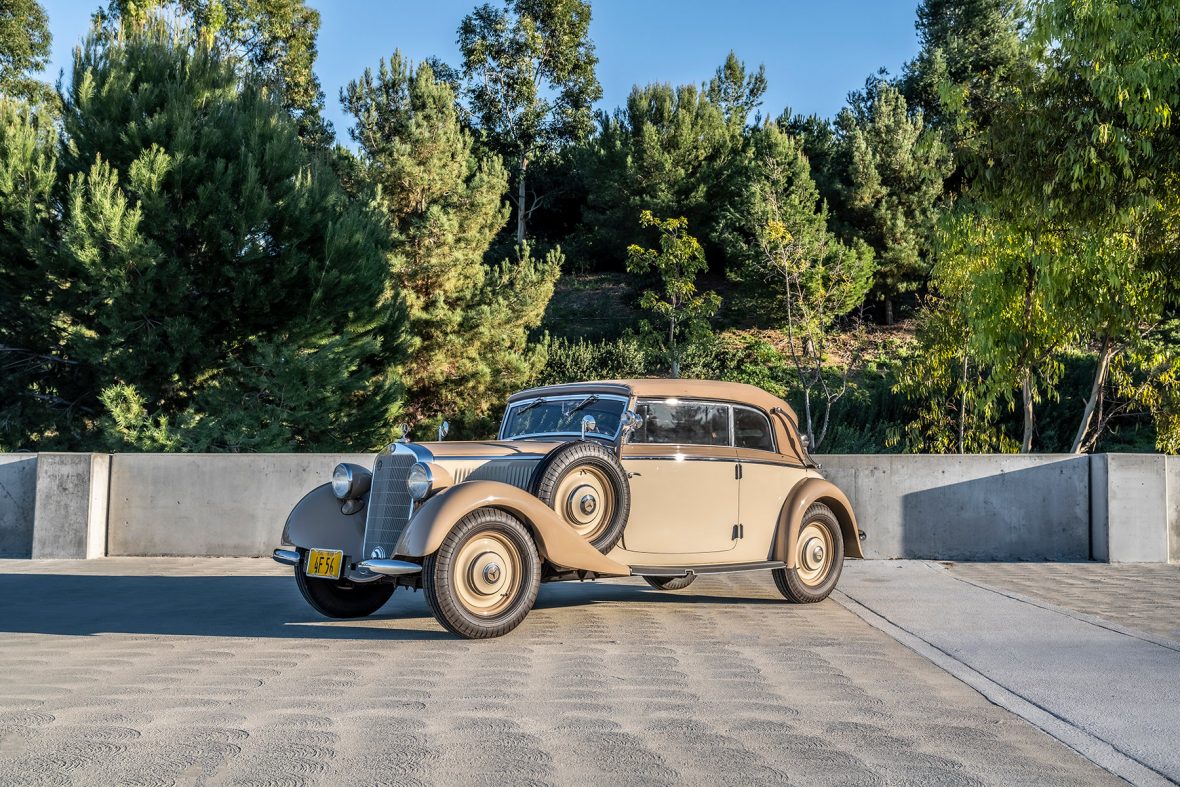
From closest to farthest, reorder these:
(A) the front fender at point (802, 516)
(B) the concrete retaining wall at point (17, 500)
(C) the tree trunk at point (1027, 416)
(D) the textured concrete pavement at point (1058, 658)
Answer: (D) the textured concrete pavement at point (1058, 658)
(A) the front fender at point (802, 516)
(B) the concrete retaining wall at point (17, 500)
(C) the tree trunk at point (1027, 416)

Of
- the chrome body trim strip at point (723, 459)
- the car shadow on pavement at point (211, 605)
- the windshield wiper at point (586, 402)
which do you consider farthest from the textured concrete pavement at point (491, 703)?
the windshield wiper at point (586, 402)

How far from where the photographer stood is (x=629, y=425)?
7973 millimetres

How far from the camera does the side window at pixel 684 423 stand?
8.24m

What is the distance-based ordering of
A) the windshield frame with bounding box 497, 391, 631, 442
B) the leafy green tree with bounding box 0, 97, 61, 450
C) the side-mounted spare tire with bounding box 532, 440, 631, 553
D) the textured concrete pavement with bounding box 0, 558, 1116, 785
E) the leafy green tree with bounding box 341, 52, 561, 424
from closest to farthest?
1. the textured concrete pavement with bounding box 0, 558, 1116, 785
2. the side-mounted spare tire with bounding box 532, 440, 631, 553
3. the windshield frame with bounding box 497, 391, 631, 442
4. the leafy green tree with bounding box 0, 97, 61, 450
5. the leafy green tree with bounding box 341, 52, 561, 424

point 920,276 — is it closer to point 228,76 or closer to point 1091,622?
point 228,76

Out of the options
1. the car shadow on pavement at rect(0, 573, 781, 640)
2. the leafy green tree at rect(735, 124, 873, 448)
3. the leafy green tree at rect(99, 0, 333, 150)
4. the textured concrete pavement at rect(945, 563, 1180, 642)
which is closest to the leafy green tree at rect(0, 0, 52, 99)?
the leafy green tree at rect(99, 0, 333, 150)

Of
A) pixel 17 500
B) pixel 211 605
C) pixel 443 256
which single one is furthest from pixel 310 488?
pixel 443 256

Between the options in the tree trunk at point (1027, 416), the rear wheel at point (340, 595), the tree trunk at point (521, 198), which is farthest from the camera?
the tree trunk at point (521, 198)

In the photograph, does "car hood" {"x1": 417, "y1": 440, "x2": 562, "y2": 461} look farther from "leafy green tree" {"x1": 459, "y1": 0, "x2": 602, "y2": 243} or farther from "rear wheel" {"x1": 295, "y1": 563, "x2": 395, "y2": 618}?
"leafy green tree" {"x1": 459, "y1": 0, "x2": 602, "y2": 243}

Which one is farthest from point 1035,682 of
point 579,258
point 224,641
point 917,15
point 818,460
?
point 917,15

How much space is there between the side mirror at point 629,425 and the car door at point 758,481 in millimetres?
1006

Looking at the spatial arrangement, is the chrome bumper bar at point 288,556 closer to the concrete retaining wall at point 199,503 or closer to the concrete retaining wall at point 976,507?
the concrete retaining wall at point 199,503

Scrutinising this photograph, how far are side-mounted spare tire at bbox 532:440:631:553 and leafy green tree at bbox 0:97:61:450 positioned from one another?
14427 mm

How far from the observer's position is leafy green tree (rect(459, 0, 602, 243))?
4684 cm
